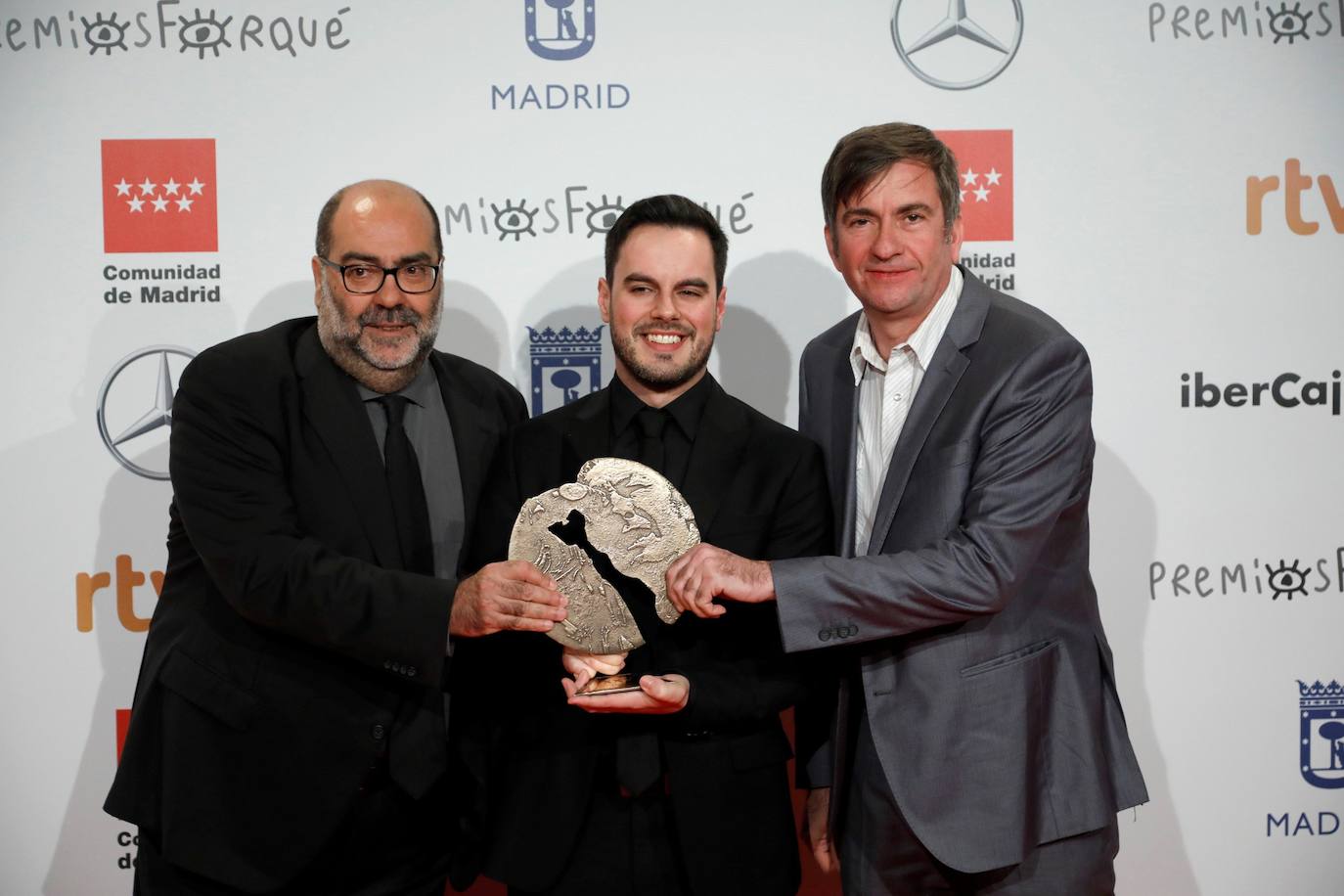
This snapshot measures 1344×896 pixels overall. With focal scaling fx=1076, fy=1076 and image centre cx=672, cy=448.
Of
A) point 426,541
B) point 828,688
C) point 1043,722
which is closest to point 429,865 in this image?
point 426,541

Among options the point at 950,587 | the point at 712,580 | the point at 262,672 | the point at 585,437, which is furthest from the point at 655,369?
the point at 262,672

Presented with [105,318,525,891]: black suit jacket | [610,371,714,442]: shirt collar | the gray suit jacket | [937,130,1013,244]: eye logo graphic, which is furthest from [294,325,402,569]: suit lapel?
[937,130,1013,244]: eye logo graphic

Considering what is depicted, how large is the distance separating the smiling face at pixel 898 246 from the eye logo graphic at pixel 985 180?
923 millimetres

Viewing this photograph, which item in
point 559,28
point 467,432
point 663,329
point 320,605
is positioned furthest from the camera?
point 559,28

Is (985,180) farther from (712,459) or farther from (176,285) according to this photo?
(176,285)

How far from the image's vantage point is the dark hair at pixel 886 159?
2.23 metres

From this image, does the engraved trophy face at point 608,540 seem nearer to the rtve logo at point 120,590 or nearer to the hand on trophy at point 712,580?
the hand on trophy at point 712,580

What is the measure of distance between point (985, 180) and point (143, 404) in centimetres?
255

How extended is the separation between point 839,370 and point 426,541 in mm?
987

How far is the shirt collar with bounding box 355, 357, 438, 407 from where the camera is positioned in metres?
2.33

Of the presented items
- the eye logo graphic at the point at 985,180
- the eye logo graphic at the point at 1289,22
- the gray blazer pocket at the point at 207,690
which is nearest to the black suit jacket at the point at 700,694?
the gray blazer pocket at the point at 207,690

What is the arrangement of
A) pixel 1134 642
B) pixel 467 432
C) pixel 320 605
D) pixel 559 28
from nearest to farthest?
pixel 320 605
pixel 467 432
pixel 559 28
pixel 1134 642

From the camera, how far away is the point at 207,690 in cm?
219

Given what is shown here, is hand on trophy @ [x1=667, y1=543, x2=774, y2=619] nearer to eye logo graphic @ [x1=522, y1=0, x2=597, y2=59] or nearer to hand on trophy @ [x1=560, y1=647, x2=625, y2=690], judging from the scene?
hand on trophy @ [x1=560, y1=647, x2=625, y2=690]
